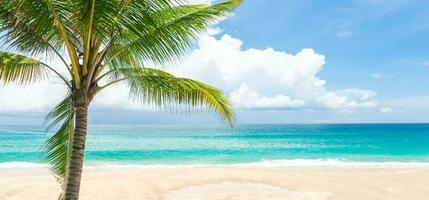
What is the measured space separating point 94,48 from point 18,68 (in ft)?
4.38

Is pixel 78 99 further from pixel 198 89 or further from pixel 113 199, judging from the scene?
pixel 113 199

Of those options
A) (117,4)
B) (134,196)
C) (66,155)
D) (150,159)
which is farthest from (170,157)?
(117,4)

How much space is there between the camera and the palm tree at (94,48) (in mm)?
4535

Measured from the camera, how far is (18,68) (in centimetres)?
555

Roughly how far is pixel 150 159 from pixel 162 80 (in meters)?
21.9

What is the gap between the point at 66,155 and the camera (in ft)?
20.6

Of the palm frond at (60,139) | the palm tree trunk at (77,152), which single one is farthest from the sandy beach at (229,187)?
the palm tree trunk at (77,152)

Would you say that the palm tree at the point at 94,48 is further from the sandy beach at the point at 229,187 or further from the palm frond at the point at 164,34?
the sandy beach at the point at 229,187

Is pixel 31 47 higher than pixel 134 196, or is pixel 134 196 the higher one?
pixel 31 47

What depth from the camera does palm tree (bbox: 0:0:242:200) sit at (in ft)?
14.9

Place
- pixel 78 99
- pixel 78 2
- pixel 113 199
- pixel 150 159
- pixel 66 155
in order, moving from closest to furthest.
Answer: pixel 78 2
pixel 78 99
pixel 66 155
pixel 113 199
pixel 150 159

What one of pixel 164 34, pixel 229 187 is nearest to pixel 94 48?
pixel 164 34

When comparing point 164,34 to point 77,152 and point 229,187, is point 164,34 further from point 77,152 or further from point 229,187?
point 229,187

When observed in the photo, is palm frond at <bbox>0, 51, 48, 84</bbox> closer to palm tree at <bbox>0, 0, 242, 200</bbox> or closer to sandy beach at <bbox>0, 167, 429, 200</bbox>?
palm tree at <bbox>0, 0, 242, 200</bbox>
